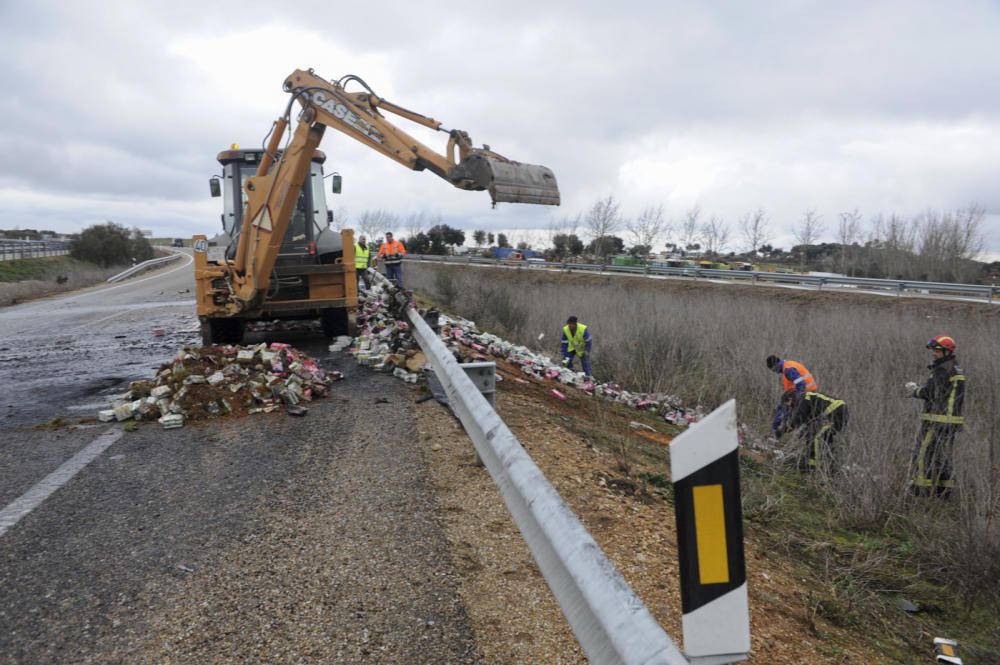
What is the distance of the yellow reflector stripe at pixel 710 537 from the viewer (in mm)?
1406

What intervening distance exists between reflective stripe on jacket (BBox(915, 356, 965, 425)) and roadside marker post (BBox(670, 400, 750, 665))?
742 centimetres

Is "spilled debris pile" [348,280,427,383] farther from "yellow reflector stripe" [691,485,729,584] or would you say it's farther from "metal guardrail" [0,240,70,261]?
"metal guardrail" [0,240,70,261]

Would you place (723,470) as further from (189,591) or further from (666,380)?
(666,380)

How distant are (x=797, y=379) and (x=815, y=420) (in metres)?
0.82

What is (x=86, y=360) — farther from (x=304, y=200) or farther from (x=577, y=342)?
(x=577, y=342)

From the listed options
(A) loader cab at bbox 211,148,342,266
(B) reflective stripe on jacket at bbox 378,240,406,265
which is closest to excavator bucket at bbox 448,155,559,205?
(A) loader cab at bbox 211,148,342,266

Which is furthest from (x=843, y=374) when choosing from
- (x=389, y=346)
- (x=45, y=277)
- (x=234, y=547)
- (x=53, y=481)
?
(x=45, y=277)

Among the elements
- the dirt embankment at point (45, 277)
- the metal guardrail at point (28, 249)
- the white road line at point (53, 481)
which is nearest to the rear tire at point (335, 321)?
the white road line at point (53, 481)

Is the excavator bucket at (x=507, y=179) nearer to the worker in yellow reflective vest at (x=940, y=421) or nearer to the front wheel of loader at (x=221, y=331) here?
the front wheel of loader at (x=221, y=331)

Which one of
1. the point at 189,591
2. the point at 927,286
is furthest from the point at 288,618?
the point at 927,286

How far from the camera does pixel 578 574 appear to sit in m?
1.75

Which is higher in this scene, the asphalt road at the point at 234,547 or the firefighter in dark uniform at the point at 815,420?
the asphalt road at the point at 234,547

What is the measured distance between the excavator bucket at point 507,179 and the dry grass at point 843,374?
131 inches

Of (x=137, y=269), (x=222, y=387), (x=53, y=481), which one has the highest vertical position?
(x=137, y=269)
